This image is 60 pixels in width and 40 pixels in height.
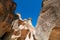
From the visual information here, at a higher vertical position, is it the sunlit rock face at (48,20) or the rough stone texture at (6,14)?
the rough stone texture at (6,14)

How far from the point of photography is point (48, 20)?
29.3 ft

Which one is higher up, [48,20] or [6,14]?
[6,14]

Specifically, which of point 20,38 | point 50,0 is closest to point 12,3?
point 50,0

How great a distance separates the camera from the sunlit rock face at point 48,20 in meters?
8.30

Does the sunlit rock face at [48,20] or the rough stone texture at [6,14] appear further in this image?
the rough stone texture at [6,14]

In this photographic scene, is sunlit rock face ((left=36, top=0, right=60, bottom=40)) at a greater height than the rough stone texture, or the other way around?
the rough stone texture

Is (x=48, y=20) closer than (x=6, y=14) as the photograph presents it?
Yes

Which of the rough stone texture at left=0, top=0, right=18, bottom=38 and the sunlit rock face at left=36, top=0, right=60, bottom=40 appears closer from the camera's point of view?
the sunlit rock face at left=36, top=0, right=60, bottom=40

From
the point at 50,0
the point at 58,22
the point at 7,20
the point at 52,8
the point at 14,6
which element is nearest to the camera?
the point at 58,22

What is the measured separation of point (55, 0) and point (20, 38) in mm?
5574

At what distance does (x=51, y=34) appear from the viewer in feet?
26.7

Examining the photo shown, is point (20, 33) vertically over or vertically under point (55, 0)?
over

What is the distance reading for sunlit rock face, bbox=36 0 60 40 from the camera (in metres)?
8.30

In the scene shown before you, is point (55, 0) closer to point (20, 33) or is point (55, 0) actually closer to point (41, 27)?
point (41, 27)
